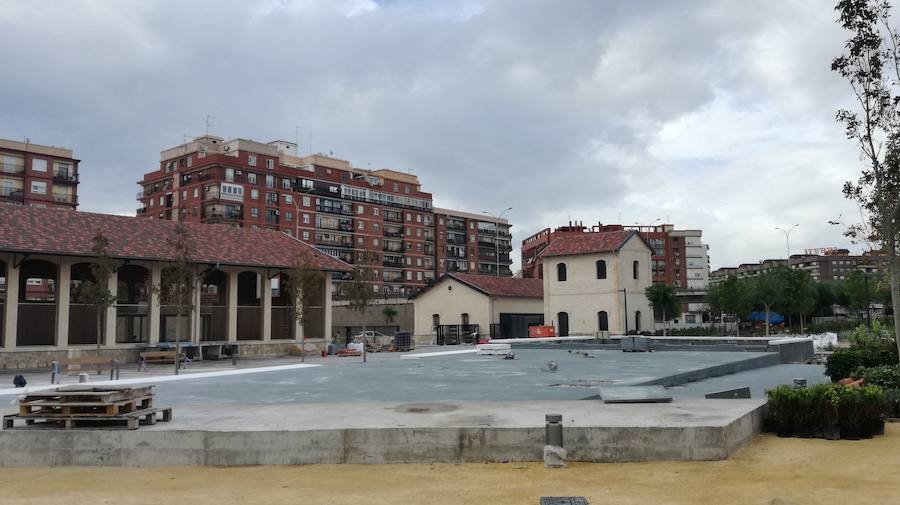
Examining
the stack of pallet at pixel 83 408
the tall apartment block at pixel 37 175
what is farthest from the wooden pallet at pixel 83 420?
the tall apartment block at pixel 37 175

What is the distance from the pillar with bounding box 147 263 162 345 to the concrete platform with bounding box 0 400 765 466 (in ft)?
83.9

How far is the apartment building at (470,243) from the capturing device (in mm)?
107938

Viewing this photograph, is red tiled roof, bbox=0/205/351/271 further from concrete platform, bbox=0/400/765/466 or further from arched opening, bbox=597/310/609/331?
concrete platform, bbox=0/400/765/466

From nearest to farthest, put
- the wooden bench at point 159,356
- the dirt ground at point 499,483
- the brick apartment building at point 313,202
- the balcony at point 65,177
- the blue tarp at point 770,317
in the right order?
the dirt ground at point 499,483 → the wooden bench at point 159,356 → the blue tarp at point 770,317 → the balcony at point 65,177 → the brick apartment building at point 313,202

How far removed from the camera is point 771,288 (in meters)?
58.0

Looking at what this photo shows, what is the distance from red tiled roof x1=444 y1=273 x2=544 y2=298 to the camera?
2212 inches

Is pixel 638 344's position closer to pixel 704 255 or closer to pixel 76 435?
pixel 76 435

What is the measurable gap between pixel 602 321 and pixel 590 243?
619 centimetres

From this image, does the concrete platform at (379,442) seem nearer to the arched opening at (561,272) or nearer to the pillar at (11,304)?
the pillar at (11,304)

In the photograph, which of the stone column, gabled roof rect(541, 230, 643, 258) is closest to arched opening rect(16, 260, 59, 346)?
the stone column

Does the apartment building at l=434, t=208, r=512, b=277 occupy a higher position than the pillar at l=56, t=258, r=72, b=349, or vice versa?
the apartment building at l=434, t=208, r=512, b=277

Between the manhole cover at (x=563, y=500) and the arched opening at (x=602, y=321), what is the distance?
46002 millimetres

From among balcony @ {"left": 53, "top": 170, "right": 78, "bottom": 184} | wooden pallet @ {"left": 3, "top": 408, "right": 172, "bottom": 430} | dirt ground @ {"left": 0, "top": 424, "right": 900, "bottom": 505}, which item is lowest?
dirt ground @ {"left": 0, "top": 424, "right": 900, "bottom": 505}

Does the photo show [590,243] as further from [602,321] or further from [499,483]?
[499,483]
